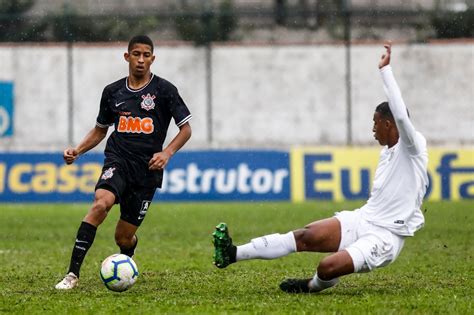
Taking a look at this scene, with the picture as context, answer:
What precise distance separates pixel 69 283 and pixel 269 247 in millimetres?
1974

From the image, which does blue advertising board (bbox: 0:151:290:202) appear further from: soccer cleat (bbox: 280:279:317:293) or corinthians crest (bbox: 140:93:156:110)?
soccer cleat (bbox: 280:279:317:293)

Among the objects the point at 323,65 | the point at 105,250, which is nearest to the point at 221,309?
the point at 105,250

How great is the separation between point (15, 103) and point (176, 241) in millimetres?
15955

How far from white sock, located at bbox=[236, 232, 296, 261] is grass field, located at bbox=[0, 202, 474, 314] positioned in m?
0.38

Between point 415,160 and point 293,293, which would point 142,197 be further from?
point 415,160

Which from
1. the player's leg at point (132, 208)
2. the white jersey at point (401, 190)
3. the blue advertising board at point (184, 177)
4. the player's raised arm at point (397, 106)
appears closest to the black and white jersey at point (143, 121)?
the player's leg at point (132, 208)

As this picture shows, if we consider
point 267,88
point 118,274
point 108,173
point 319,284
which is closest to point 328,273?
point 319,284

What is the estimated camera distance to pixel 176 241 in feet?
51.8

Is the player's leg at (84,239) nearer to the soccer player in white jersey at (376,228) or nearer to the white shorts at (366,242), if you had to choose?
the soccer player in white jersey at (376,228)

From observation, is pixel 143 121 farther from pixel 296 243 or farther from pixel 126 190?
pixel 296 243

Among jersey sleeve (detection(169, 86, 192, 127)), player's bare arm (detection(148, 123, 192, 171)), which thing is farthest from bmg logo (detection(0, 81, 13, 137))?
player's bare arm (detection(148, 123, 192, 171))

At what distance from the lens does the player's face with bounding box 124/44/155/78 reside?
10.2 metres

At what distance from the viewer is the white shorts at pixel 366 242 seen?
895 centimetres

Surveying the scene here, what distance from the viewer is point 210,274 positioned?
11.3 meters
